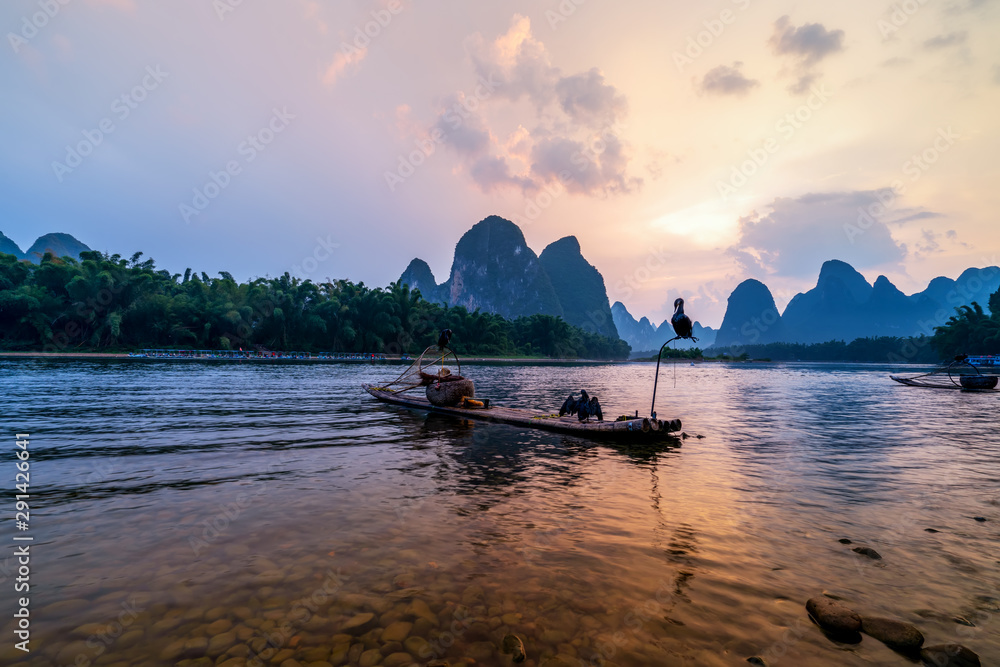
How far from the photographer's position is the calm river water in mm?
3855

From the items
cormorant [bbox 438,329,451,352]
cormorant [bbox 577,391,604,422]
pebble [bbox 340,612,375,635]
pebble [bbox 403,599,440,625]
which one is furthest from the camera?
cormorant [bbox 438,329,451,352]

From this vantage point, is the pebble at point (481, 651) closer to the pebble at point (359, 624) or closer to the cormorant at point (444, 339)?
the pebble at point (359, 624)

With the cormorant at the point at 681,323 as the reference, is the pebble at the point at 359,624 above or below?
below

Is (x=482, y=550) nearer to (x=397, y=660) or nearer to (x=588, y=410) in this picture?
(x=397, y=660)

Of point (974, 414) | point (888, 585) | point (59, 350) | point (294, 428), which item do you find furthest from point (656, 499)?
point (59, 350)

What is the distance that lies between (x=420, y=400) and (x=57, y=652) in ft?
58.5

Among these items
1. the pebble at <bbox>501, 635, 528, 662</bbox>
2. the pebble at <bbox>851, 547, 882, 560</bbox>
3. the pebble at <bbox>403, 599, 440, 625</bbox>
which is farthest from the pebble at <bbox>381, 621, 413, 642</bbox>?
the pebble at <bbox>851, 547, 882, 560</bbox>

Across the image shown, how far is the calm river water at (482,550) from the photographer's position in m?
3.86

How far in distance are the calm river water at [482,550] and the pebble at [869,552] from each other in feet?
0.37

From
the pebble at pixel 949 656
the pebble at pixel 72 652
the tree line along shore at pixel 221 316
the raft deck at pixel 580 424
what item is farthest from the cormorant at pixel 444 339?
Answer: the tree line along shore at pixel 221 316

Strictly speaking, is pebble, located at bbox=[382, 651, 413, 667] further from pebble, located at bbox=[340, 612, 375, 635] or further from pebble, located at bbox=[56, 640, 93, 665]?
pebble, located at bbox=[56, 640, 93, 665]

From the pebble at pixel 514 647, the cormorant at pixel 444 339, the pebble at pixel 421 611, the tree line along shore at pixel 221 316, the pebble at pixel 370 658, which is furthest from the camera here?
the tree line along shore at pixel 221 316

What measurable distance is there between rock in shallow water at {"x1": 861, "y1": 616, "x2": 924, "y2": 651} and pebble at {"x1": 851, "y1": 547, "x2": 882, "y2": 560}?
199 centimetres

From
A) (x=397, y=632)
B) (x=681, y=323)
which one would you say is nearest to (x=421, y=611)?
(x=397, y=632)
